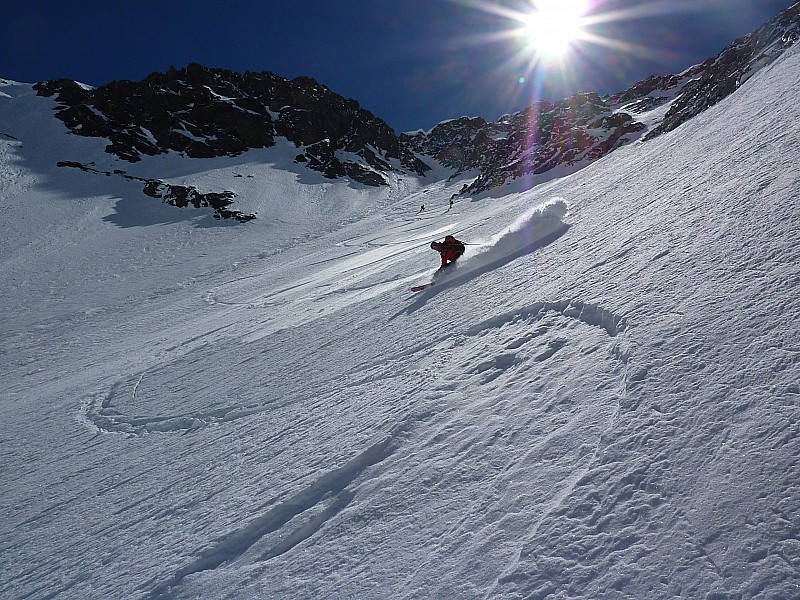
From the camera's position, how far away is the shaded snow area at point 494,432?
176 cm

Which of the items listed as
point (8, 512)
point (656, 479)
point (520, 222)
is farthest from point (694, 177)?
point (8, 512)

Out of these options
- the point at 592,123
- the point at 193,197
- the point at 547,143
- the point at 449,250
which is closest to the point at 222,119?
the point at 193,197

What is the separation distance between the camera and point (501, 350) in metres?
3.68

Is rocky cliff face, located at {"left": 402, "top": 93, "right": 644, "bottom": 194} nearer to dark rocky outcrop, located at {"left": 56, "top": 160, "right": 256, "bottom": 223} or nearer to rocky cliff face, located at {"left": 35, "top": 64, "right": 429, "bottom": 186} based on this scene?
rocky cliff face, located at {"left": 35, "top": 64, "right": 429, "bottom": 186}

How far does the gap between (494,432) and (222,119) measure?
65.5 meters

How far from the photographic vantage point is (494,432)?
8.73ft

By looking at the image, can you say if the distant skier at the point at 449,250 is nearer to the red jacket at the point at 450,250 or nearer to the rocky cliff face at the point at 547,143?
the red jacket at the point at 450,250

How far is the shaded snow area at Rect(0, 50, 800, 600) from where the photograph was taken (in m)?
1.76

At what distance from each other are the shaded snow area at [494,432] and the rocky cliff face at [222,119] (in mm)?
49668

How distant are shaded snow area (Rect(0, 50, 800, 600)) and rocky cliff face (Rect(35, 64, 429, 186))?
49668 millimetres

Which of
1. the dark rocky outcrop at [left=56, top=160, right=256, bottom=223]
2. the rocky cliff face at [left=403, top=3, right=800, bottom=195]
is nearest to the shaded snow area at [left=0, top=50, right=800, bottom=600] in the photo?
the rocky cliff face at [left=403, top=3, right=800, bottom=195]

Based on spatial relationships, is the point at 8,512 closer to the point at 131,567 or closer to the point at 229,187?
the point at 131,567

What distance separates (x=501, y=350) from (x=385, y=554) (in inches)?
77.6

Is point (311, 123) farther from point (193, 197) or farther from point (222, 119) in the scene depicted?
point (193, 197)
